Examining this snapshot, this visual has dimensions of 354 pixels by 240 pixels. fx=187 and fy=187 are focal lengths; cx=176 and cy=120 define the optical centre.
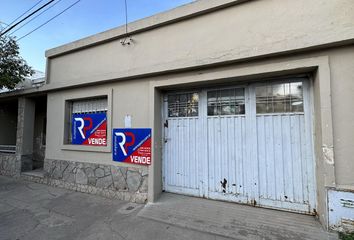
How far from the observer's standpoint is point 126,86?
15.7ft

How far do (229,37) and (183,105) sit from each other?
179 centimetres

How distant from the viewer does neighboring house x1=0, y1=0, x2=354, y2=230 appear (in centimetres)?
296

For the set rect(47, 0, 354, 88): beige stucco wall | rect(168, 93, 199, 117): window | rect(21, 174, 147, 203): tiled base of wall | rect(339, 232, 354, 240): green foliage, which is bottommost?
rect(21, 174, 147, 203): tiled base of wall

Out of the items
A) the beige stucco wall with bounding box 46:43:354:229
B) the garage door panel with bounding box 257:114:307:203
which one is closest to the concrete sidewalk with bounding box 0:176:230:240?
the beige stucco wall with bounding box 46:43:354:229

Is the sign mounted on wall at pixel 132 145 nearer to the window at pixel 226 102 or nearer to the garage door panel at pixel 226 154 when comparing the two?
the garage door panel at pixel 226 154

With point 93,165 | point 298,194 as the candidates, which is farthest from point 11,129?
point 298,194

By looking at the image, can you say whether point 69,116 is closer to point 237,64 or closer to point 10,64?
point 10,64

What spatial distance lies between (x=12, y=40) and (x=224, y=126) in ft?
25.1

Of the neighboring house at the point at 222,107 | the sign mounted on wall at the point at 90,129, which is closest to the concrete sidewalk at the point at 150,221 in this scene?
the neighboring house at the point at 222,107

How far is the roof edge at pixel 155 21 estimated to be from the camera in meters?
3.87

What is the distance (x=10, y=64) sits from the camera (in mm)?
6379

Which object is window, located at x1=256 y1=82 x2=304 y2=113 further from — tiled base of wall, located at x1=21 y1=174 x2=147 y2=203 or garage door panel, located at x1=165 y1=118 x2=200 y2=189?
tiled base of wall, located at x1=21 y1=174 x2=147 y2=203

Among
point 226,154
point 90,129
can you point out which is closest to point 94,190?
point 90,129

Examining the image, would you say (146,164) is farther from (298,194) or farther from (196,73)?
(298,194)
